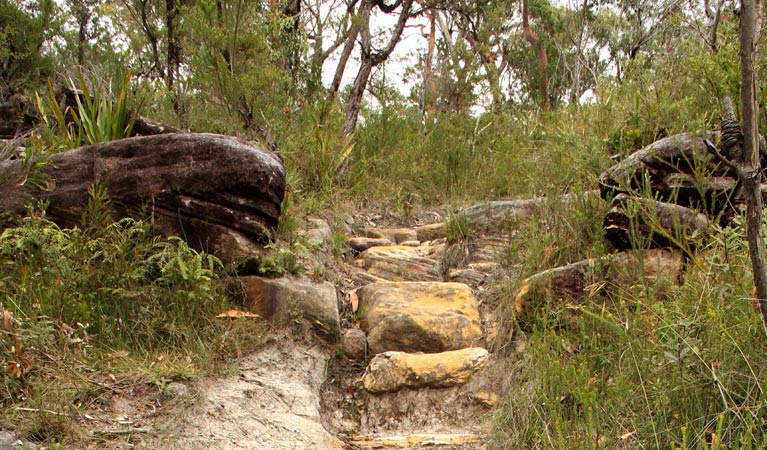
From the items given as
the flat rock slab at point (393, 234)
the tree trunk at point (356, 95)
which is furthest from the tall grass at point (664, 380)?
the tree trunk at point (356, 95)

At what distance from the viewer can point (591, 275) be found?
11.6ft

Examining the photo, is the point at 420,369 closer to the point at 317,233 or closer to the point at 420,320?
the point at 420,320

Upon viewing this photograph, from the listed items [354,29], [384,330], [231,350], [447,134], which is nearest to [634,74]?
[447,134]

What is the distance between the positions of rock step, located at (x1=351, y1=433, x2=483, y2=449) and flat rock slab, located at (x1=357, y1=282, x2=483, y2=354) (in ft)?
2.55

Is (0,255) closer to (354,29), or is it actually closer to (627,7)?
(354,29)

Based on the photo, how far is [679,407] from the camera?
2.34m

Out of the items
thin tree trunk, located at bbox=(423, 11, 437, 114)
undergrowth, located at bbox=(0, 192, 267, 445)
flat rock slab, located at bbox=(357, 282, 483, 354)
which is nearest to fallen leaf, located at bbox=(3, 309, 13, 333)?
undergrowth, located at bbox=(0, 192, 267, 445)

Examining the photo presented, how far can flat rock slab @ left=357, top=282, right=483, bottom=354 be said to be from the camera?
3.92 m

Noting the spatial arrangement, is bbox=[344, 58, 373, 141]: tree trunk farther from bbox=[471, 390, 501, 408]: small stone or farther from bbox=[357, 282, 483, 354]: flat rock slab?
bbox=[471, 390, 501, 408]: small stone

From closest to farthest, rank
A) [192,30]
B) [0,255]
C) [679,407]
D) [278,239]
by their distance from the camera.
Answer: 1. [679,407]
2. [0,255]
3. [278,239]
4. [192,30]

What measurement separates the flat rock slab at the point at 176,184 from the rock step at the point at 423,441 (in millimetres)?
1515

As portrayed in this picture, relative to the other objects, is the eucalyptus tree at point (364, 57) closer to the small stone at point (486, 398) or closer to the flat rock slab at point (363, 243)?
the flat rock slab at point (363, 243)

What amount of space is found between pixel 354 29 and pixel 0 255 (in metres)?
4.99

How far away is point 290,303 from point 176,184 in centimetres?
108
